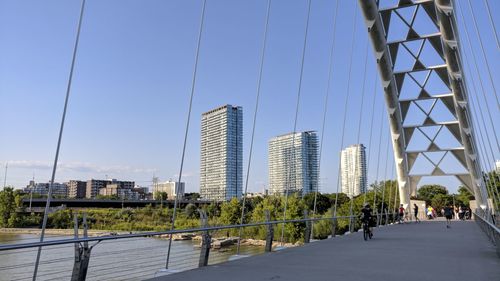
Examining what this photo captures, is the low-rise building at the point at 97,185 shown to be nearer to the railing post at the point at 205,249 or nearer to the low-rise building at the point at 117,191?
the low-rise building at the point at 117,191

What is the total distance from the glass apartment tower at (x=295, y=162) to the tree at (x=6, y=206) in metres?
39.7

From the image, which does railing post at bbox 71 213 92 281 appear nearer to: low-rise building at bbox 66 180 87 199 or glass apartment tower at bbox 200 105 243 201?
glass apartment tower at bbox 200 105 243 201

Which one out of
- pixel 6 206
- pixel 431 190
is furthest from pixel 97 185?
pixel 431 190

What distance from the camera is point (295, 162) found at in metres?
56.1

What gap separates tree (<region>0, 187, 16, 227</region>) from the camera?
63.4 m

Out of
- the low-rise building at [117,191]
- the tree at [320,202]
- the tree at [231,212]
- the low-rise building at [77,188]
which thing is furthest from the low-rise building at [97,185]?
the tree at [231,212]

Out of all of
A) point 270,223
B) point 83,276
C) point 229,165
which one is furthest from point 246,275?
point 229,165

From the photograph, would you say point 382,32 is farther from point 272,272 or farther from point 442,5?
point 272,272

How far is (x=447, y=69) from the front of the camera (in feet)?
100

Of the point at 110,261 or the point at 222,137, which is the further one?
the point at 110,261

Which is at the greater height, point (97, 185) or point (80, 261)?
point (97, 185)

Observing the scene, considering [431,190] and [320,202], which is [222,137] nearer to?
[320,202]

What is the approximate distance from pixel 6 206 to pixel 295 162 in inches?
1731

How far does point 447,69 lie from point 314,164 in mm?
27736
